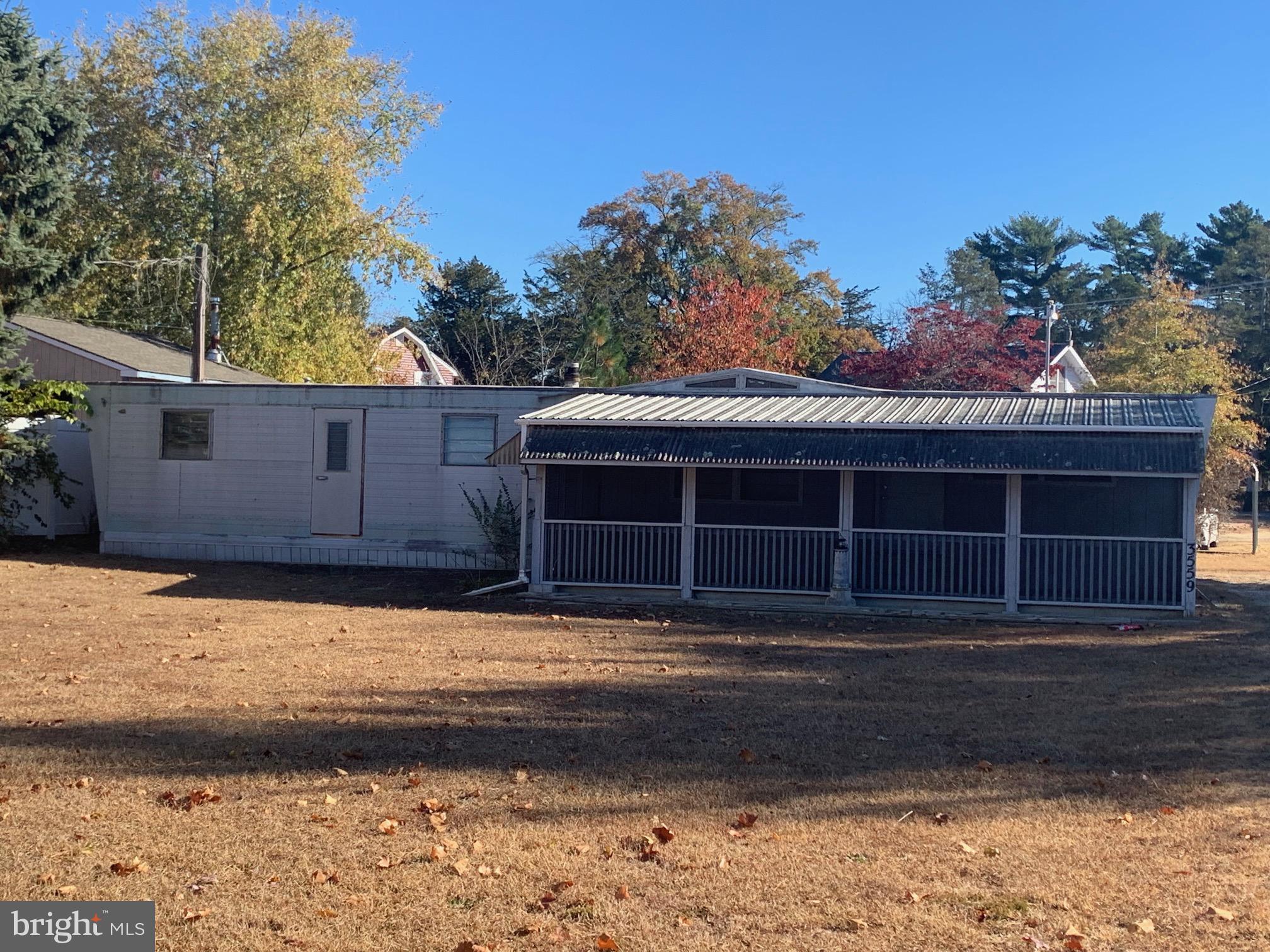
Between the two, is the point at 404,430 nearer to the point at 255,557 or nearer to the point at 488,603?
the point at 255,557

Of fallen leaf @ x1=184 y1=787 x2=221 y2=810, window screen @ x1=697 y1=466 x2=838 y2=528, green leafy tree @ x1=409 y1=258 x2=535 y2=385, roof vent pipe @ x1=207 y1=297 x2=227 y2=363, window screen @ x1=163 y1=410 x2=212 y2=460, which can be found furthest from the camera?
green leafy tree @ x1=409 y1=258 x2=535 y2=385

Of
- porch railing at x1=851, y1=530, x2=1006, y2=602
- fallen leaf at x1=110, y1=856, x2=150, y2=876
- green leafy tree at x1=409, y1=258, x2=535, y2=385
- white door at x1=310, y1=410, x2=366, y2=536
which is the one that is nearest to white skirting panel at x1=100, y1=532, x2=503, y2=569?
white door at x1=310, y1=410, x2=366, y2=536

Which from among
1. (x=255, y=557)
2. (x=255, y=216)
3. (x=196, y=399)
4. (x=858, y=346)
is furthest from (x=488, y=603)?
(x=858, y=346)

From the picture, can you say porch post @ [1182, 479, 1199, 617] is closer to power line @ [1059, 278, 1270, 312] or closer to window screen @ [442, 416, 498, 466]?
window screen @ [442, 416, 498, 466]

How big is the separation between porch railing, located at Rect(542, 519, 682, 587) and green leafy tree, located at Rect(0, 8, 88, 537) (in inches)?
360

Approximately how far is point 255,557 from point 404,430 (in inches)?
132

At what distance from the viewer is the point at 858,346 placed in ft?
150

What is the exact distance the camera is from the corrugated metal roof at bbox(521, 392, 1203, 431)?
50.2ft

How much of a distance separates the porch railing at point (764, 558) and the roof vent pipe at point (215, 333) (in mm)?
18180

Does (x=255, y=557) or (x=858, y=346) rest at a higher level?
(x=858, y=346)

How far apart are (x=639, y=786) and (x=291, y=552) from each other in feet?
46.6

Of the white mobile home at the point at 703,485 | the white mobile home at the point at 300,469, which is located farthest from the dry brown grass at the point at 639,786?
the white mobile home at the point at 300,469

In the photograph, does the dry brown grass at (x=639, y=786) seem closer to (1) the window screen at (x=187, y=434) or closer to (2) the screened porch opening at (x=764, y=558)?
(2) the screened porch opening at (x=764, y=558)

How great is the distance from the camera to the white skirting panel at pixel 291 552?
19422 mm
